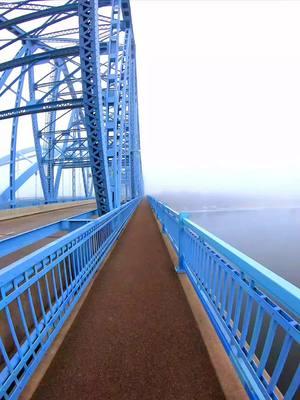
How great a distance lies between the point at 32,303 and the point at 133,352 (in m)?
1.34

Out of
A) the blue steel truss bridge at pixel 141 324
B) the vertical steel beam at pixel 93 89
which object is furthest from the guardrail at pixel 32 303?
the vertical steel beam at pixel 93 89

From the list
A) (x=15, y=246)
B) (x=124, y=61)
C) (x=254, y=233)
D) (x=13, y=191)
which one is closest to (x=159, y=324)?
(x=15, y=246)

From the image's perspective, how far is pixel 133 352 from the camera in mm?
2559

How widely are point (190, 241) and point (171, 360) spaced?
2063 mm

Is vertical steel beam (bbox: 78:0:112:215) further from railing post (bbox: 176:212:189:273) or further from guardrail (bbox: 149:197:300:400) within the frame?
guardrail (bbox: 149:197:300:400)

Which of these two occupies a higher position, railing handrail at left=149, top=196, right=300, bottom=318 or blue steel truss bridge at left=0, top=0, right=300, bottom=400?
railing handrail at left=149, top=196, right=300, bottom=318

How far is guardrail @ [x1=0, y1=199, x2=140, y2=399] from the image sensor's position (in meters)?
1.91

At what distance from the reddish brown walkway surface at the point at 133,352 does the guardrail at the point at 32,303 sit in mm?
240

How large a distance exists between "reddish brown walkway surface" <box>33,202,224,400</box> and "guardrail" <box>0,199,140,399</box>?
9.4 inches

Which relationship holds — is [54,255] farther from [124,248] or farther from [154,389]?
[124,248]

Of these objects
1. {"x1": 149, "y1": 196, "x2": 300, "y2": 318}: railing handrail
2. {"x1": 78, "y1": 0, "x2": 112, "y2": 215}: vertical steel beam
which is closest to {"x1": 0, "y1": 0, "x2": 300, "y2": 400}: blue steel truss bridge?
{"x1": 149, "y1": 196, "x2": 300, "y2": 318}: railing handrail

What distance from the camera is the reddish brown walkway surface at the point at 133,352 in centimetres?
209

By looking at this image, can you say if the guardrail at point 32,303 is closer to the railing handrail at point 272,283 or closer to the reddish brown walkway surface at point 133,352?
the reddish brown walkway surface at point 133,352

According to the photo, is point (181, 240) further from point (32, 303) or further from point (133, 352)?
point (32, 303)
